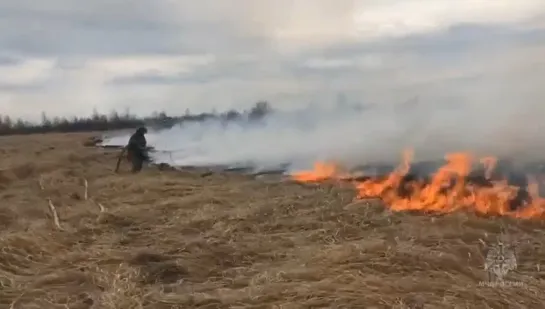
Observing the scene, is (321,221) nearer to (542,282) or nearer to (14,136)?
(542,282)

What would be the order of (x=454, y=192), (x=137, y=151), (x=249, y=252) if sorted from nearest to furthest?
1. (x=249, y=252)
2. (x=454, y=192)
3. (x=137, y=151)

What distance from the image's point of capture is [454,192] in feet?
A: 32.1

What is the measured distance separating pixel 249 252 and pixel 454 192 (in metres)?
3.83

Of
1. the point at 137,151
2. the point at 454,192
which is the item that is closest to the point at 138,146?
the point at 137,151

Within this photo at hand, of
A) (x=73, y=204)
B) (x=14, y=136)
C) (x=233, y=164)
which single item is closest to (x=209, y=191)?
(x=73, y=204)

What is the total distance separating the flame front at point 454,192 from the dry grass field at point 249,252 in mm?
453

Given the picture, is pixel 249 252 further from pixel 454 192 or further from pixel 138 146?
pixel 138 146

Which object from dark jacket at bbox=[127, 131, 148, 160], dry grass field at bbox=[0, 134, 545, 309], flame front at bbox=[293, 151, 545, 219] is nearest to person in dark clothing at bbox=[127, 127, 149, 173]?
dark jacket at bbox=[127, 131, 148, 160]

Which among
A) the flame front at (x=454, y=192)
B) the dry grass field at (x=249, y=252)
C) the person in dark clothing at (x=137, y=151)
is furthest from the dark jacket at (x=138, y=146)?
the flame front at (x=454, y=192)

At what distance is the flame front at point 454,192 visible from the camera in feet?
30.3

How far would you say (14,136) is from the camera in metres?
22.0

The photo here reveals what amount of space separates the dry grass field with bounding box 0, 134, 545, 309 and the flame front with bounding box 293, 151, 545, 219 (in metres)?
0.45

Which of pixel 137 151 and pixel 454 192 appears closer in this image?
pixel 454 192

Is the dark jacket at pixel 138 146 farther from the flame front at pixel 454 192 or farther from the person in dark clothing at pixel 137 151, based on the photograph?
the flame front at pixel 454 192
